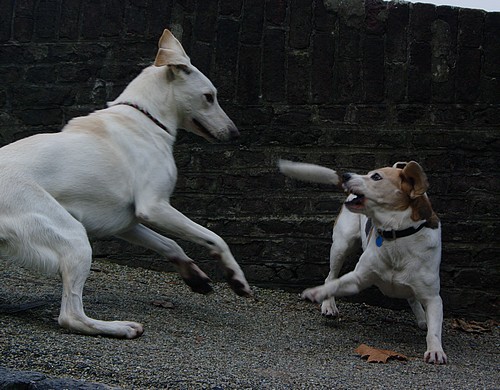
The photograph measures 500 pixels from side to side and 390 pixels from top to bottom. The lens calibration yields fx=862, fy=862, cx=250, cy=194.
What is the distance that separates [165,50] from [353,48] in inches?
71.2

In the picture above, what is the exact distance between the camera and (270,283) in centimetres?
731

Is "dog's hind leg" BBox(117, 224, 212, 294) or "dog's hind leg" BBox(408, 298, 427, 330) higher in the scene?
"dog's hind leg" BBox(117, 224, 212, 294)

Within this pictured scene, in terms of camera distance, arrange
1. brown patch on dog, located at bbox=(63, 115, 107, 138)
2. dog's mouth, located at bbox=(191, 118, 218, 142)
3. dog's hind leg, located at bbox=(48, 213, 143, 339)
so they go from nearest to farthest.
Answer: dog's hind leg, located at bbox=(48, 213, 143, 339) → brown patch on dog, located at bbox=(63, 115, 107, 138) → dog's mouth, located at bbox=(191, 118, 218, 142)

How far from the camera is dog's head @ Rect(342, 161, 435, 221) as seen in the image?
5.78 meters

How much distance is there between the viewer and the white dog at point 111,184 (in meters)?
4.92

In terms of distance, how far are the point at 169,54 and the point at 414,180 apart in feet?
6.25

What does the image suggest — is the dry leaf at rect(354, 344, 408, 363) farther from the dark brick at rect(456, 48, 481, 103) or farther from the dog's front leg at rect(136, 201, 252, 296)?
the dark brick at rect(456, 48, 481, 103)

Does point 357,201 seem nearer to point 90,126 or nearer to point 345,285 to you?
point 345,285

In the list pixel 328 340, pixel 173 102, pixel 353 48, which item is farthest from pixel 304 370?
pixel 353 48

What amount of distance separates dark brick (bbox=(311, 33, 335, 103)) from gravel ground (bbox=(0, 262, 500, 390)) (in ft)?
5.73

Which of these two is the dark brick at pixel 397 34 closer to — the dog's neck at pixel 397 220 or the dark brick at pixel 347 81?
the dark brick at pixel 347 81

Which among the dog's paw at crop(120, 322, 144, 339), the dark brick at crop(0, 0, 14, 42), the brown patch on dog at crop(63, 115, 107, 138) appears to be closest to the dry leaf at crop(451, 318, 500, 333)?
the dog's paw at crop(120, 322, 144, 339)

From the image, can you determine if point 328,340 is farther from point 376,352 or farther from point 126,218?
point 126,218

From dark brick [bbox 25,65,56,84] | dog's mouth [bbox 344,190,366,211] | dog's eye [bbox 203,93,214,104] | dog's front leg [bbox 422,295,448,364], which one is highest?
dog's eye [bbox 203,93,214,104]
